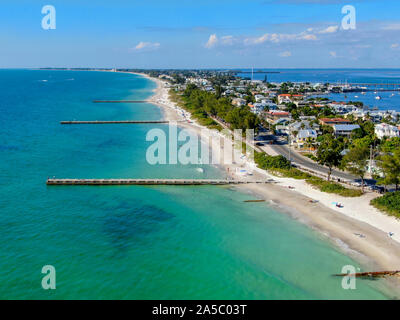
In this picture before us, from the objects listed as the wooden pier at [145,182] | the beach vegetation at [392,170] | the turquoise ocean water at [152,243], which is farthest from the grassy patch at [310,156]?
the turquoise ocean water at [152,243]

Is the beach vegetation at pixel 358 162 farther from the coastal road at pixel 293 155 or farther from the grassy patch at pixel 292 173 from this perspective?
the grassy patch at pixel 292 173

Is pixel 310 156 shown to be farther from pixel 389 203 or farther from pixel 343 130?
pixel 389 203

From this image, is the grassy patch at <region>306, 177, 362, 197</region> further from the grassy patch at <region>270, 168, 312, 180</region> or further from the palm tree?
the palm tree

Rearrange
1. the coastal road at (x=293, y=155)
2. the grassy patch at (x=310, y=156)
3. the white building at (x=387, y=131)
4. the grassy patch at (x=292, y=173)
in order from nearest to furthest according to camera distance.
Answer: the grassy patch at (x=292, y=173), the coastal road at (x=293, y=155), the grassy patch at (x=310, y=156), the white building at (x=387, y=131)

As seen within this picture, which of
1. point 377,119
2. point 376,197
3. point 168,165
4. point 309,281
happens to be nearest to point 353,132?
point 377,119

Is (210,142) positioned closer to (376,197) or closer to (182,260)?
(376,197)

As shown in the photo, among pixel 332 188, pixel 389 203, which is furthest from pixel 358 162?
pixel 389 203
